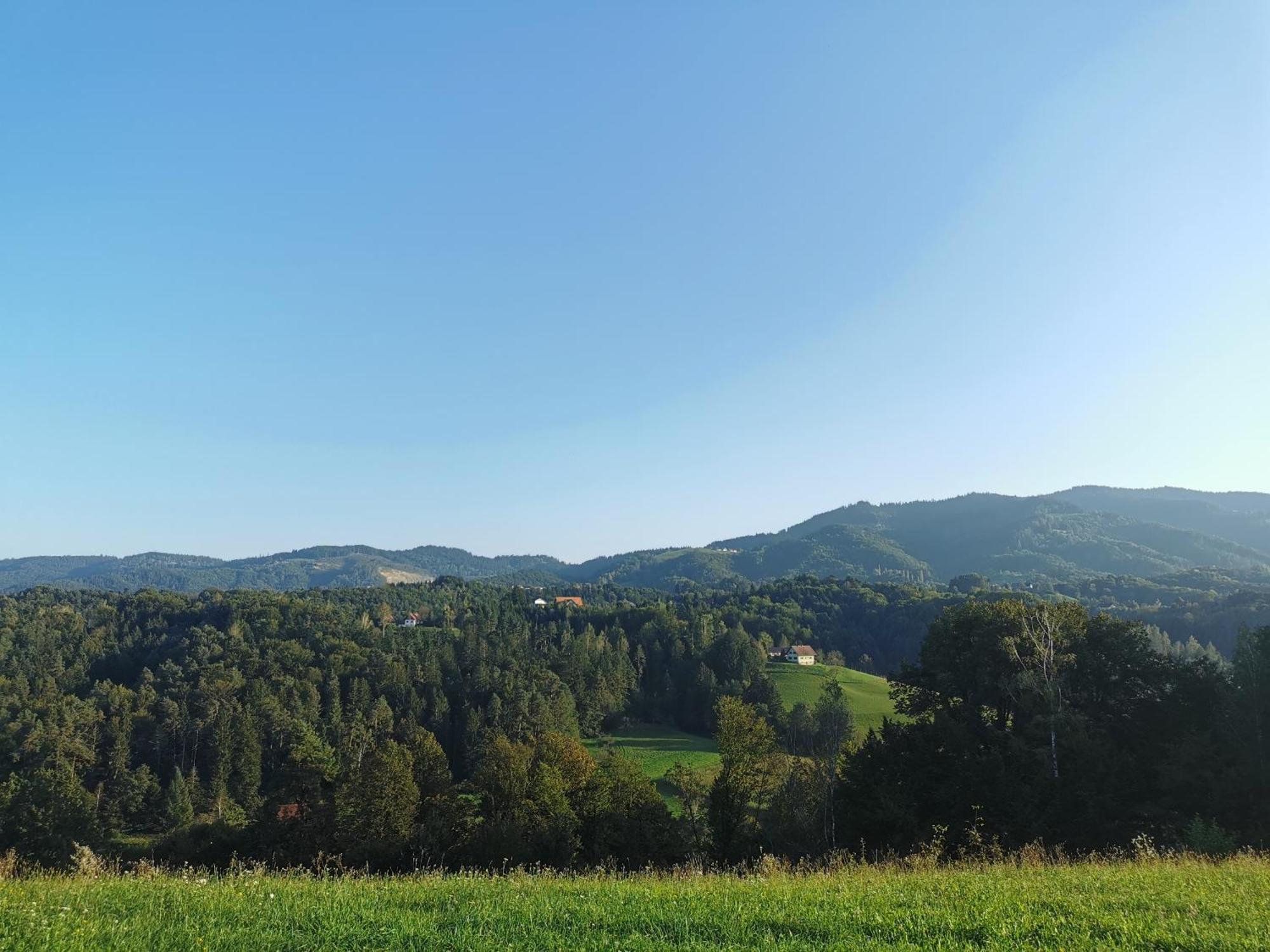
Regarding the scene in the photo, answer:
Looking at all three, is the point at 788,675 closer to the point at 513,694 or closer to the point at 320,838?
the point at 513,694

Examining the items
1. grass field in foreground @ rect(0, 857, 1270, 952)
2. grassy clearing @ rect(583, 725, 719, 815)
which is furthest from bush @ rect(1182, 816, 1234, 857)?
grassy clearing @ rect(583, 725, 719, 815)

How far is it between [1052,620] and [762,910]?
28.2 m

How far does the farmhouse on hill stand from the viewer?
12594 centimetres

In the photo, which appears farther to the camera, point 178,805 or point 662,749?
point 662,749

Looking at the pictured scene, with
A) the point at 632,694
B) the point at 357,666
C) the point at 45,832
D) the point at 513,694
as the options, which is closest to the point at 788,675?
the point at 632,694

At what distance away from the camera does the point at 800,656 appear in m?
128

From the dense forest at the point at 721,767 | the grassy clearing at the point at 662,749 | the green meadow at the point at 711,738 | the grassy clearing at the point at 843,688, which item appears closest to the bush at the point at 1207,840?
the dense forest at the point at 721,767

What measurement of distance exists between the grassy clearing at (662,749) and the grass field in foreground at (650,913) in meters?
53.3

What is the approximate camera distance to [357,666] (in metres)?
113

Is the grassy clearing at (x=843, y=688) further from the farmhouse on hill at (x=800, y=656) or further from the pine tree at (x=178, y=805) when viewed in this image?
the pine tree at (x=178, y=805)

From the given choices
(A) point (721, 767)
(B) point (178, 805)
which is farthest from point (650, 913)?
(B) point (178, 805)

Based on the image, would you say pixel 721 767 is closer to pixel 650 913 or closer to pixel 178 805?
pixel 650 913

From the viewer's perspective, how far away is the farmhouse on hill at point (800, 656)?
126 meters

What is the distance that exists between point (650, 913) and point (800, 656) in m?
127
